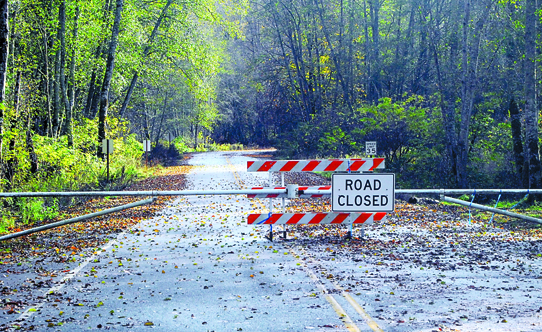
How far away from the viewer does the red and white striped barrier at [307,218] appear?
10.7 metres

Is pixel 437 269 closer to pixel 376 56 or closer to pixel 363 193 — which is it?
pixel 363 193

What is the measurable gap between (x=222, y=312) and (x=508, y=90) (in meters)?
17.7

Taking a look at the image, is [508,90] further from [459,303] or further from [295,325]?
[295,325]

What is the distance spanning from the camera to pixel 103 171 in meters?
24.2

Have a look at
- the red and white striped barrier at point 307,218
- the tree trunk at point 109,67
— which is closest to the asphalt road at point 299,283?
the red and white striped barrier at point 307,218

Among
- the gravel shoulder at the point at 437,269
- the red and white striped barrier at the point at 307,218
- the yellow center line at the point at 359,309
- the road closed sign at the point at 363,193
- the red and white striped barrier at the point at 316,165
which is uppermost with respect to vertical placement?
the red and white striped barrier at the point at 316,165

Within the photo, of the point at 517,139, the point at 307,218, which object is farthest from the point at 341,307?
the point at 517,139

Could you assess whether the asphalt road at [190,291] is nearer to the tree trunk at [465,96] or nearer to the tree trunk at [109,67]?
the tree trunk at [465,96]

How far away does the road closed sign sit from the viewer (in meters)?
10.8

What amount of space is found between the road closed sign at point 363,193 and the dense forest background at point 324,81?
329 inches

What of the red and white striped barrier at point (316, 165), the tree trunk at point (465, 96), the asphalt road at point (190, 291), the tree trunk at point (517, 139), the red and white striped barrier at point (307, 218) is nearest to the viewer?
the asphalt road at point (190, 291)

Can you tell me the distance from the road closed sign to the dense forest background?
27.4 feet

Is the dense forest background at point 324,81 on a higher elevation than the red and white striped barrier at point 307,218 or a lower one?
higher

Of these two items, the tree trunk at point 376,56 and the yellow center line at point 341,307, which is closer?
the yellow center line at point 341,307
